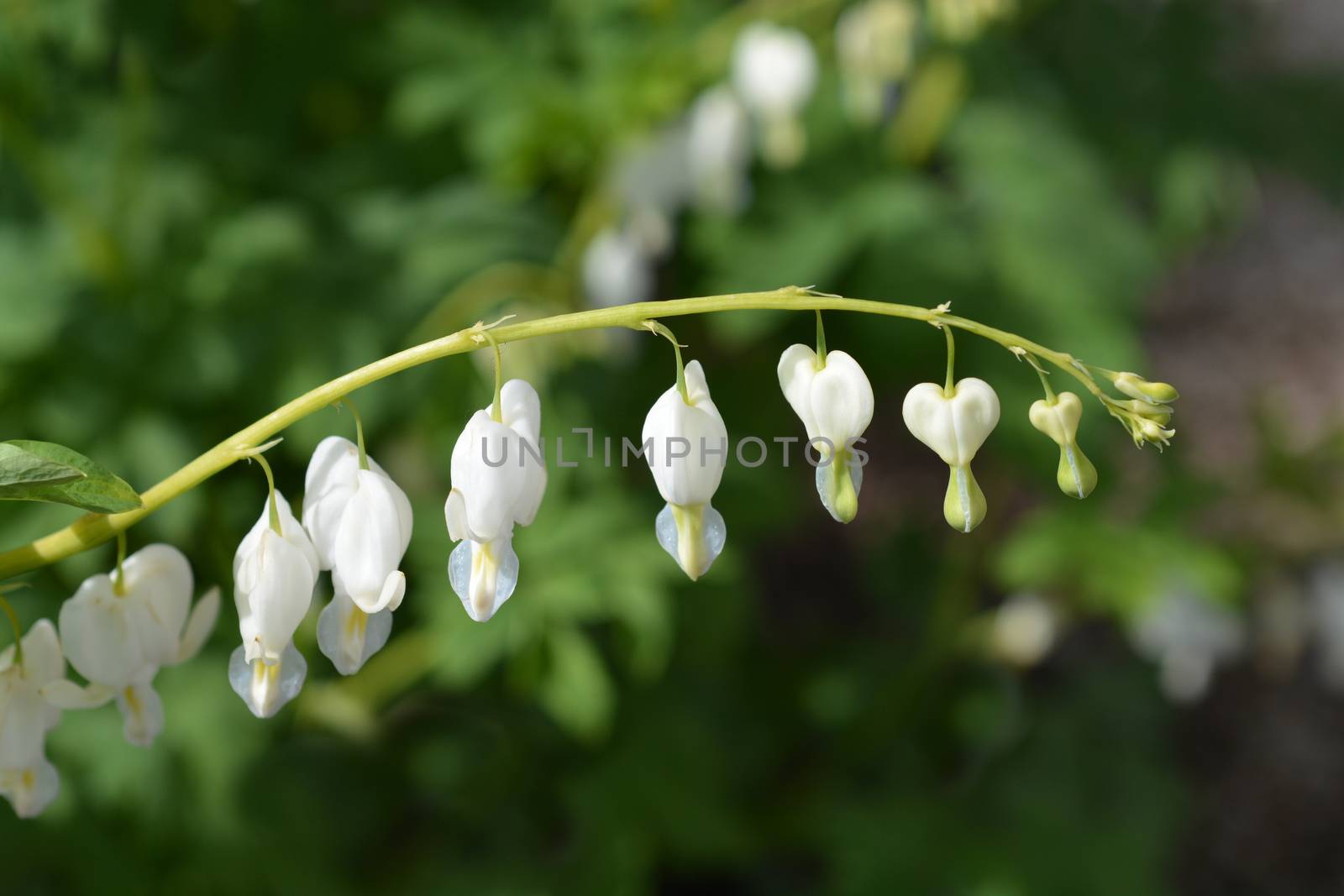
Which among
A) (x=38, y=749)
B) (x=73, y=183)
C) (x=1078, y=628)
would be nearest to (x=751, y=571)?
(x=1078, y=628)

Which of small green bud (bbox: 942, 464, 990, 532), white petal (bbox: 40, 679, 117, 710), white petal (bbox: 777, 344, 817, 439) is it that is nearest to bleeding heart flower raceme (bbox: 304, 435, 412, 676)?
white petal (bbox: 40, 679, 117, 710)

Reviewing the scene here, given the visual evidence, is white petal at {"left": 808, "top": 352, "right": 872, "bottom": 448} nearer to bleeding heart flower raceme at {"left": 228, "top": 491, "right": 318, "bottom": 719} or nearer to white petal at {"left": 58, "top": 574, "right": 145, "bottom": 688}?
bleeding heart flower raceme at {"left": 228, "top": 491, "right": 318, "bottom": 719}

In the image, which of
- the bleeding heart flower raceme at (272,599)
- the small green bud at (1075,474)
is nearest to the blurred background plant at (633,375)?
the bleeding heart flower raceme at (272,599)

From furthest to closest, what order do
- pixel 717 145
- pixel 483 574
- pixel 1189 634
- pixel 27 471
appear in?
pixel 1189 634 → pixel 717 145 → pixel 483 574 → pixel 27 471

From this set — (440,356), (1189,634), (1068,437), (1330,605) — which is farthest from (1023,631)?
(440,356)

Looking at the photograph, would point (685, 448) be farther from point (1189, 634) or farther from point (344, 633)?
point (1189, 634)

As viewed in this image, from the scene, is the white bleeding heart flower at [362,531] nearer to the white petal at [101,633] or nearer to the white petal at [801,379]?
the white petal at [101,633]
